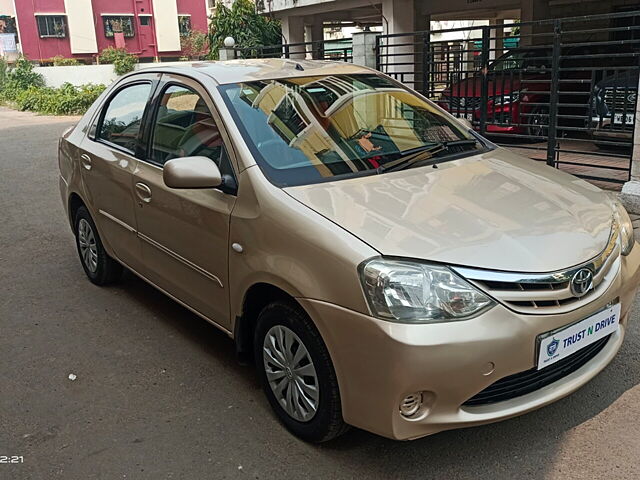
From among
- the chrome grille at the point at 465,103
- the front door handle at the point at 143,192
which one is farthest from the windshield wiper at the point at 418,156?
the chrome grille at the point at 465,103

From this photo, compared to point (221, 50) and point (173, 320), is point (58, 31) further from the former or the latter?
point (173, 320)

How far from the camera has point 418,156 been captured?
141 inches

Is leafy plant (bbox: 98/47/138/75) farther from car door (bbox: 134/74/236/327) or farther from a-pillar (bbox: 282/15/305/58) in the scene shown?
car door (bbox: 134/74/236/327)

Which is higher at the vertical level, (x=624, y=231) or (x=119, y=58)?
(x=119, y=58)

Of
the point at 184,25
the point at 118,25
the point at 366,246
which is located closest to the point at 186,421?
the point at 366,246

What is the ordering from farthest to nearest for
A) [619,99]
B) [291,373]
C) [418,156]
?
[619,99]
[418,156]
[291,373]

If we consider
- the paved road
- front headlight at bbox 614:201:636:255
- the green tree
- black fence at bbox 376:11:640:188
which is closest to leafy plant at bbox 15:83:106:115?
the green tree

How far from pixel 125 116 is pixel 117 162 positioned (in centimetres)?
42

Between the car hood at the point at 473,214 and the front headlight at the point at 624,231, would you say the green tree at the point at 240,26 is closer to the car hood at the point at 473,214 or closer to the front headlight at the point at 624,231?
the car hood at the point at 473,214

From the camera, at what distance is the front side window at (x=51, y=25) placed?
35.0 meters

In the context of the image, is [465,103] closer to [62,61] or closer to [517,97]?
[517,97]

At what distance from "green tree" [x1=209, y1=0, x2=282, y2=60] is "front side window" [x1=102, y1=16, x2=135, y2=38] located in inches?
825

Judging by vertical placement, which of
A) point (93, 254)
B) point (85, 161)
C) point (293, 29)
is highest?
point (293, 29)

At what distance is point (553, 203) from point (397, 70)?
11.5 metres
